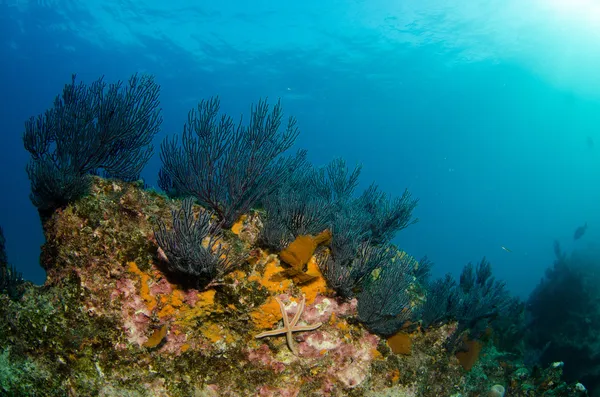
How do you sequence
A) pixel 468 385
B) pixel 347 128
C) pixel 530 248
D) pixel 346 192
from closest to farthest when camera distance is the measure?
pixel 468 385
pixel 346 192
pixel 347 128
pixel 530 248

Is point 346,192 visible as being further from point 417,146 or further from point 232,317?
point 417,146

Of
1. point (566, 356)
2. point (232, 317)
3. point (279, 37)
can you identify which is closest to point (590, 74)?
point (279, 37)

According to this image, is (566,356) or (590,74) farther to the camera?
(590,74)

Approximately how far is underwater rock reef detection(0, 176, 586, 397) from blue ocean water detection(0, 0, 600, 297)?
17.9ft

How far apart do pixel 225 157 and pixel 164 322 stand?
8.41ft

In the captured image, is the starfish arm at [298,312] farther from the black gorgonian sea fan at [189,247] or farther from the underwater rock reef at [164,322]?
the black gorgonian sea fan at [189,247]

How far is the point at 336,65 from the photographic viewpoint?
4253cm

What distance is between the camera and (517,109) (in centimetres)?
6775

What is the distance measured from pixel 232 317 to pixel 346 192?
5.07 meters

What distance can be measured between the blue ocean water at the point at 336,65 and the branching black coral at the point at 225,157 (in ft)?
14.1

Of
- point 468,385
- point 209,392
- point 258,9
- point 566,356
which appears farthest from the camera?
point 258,9

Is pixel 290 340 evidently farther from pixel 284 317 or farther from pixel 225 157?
pixel 225 157

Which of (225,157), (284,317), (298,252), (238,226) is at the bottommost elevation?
(284,317)

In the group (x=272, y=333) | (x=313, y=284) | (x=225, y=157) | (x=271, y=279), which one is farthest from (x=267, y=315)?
(x=225, y=157)
